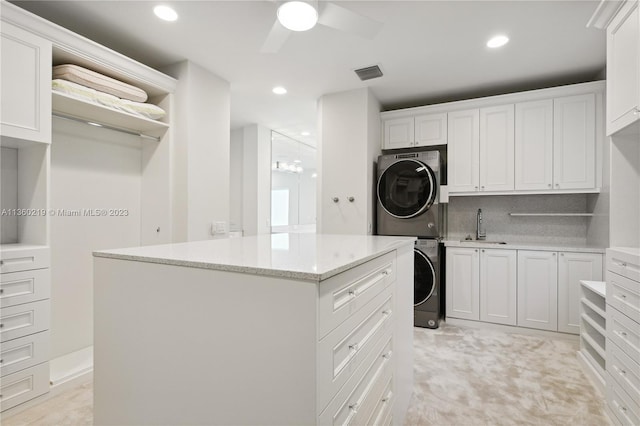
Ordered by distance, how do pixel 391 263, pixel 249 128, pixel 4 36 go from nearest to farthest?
pixel 391 263 → pixel 4 36 → pixel 249 128

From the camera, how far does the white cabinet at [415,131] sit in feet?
11.6

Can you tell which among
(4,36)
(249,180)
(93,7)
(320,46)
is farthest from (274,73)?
(249,180)

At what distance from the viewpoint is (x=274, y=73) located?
311 centimetres

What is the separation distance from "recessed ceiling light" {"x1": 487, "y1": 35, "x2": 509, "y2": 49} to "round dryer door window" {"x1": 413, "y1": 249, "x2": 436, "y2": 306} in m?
1.99

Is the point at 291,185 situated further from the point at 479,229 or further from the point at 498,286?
the point at 498,286

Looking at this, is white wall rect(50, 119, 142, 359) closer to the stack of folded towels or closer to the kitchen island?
the stack of folded towels

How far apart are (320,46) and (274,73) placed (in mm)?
702

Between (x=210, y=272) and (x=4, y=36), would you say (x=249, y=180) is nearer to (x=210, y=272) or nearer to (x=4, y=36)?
(x=4, y=36)

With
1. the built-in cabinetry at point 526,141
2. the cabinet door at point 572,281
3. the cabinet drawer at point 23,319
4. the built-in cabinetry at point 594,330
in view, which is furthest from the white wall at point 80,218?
the cabinet door at point 572,281

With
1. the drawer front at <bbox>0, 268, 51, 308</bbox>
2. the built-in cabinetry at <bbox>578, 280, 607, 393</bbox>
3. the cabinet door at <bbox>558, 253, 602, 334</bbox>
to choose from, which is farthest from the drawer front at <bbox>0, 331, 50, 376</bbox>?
the cabinet door at <bbox>558, 253, 602, 334</bbox>

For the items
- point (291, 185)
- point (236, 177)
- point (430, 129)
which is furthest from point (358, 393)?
point (291, 185)

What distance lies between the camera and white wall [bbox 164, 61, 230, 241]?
2.80 metres

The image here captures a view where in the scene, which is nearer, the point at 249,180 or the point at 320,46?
the point at 320,46

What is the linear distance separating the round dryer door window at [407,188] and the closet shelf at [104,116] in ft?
7.59
